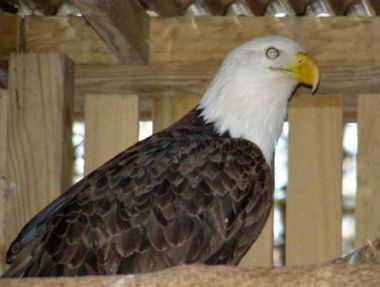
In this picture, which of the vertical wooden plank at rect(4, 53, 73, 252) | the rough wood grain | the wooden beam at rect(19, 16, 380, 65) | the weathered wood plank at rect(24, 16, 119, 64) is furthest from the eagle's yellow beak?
the rough wood grain

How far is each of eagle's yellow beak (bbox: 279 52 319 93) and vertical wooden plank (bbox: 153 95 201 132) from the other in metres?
0.57

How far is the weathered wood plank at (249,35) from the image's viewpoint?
6.14m

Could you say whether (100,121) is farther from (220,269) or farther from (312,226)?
(220,269)

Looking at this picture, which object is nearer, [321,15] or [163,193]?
[163,193]

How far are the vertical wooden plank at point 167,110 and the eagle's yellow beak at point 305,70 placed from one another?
571 millimetres

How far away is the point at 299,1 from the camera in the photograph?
6.17m

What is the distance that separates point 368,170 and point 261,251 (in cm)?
62

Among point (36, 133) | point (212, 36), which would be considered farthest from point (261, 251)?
point (36, 133)

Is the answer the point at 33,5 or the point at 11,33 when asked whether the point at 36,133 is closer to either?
the point at 11,33

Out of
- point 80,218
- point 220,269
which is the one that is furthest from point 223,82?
point 220,269

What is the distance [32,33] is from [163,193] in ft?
4.06

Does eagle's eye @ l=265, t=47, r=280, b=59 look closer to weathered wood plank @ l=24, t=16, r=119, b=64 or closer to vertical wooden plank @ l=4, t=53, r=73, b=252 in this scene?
weathered wood plank @ l=24, t=16, r=119, b=64

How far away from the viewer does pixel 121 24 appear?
5762mm

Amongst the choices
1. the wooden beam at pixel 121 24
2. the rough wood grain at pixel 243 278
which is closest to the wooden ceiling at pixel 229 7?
the wooden beam at pixel 121 24
